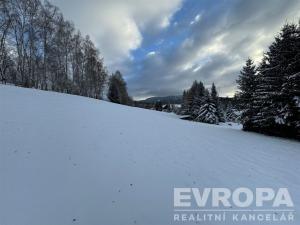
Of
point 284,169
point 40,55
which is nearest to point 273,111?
point 284,169

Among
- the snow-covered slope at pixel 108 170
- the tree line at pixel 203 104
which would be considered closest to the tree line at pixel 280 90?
the snow-covered slope at pixel 108 170

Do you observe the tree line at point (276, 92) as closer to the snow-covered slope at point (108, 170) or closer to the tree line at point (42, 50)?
the snow-covered slope at point (108, 170)

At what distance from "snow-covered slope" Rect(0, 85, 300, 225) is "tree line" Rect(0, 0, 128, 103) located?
56.6ft

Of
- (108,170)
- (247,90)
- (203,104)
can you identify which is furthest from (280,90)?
(203,104)

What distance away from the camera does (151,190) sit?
15.5 ft

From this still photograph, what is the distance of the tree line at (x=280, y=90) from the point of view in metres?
11.1

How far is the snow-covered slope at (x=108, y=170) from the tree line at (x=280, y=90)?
262 centimetres

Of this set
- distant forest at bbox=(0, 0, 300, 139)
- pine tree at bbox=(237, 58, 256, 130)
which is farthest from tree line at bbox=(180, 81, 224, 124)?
pine tree at bbox=(237, 58, 256, 130)

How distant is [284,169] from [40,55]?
2705 cm

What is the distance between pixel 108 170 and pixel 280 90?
1099 centimetres

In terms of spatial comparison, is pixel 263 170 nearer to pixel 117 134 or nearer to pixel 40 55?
pixel 117 134

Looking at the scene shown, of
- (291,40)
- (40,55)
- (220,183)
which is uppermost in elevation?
(40,55)

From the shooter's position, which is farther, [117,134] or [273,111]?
[273,111]

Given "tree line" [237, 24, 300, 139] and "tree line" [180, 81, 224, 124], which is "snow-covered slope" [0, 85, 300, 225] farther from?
"tree line" [180, 81, 224, 124]
